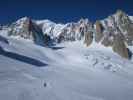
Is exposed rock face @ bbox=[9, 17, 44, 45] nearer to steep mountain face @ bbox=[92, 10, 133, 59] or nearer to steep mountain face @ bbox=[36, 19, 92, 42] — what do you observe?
steep mountain face @ bbox=[92, 10, 133, 59]

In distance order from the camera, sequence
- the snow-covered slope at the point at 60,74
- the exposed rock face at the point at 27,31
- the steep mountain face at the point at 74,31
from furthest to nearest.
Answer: the steep mountain face at the point at 74,31 → the exposed rock face at the point at 27,31 → the snow-covered slope at the point at 60,74

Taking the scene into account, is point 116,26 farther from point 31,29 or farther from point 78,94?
point 78,94

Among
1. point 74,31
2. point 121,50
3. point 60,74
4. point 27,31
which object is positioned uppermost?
point 74,31

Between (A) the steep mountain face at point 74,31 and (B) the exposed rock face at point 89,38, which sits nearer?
(B) the exposed rock face at point 89,38

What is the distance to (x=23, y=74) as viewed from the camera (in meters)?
35.7

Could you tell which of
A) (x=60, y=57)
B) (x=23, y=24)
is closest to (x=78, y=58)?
(x=60, y=57)

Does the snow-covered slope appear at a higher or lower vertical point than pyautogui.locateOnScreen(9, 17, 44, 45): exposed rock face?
lower

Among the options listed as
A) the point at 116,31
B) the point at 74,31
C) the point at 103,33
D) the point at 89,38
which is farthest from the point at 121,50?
the point at 74,31

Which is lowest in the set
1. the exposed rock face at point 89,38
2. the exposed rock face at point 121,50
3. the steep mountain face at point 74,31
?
the exposed rock face at point 121,50

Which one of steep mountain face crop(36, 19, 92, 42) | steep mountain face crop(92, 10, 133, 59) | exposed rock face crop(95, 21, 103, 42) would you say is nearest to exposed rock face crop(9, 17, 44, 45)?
exposed rock face crop(95, 21, 103, 42)

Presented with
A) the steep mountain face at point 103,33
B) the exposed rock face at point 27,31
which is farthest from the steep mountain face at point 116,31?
the exposed rock face at point 27,31

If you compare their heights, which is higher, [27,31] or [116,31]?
[116,31]

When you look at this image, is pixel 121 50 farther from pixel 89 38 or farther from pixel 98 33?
pixel 89 38

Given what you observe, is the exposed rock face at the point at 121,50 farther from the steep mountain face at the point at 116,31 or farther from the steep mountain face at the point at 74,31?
the steep mountain face at the point at 74,31
